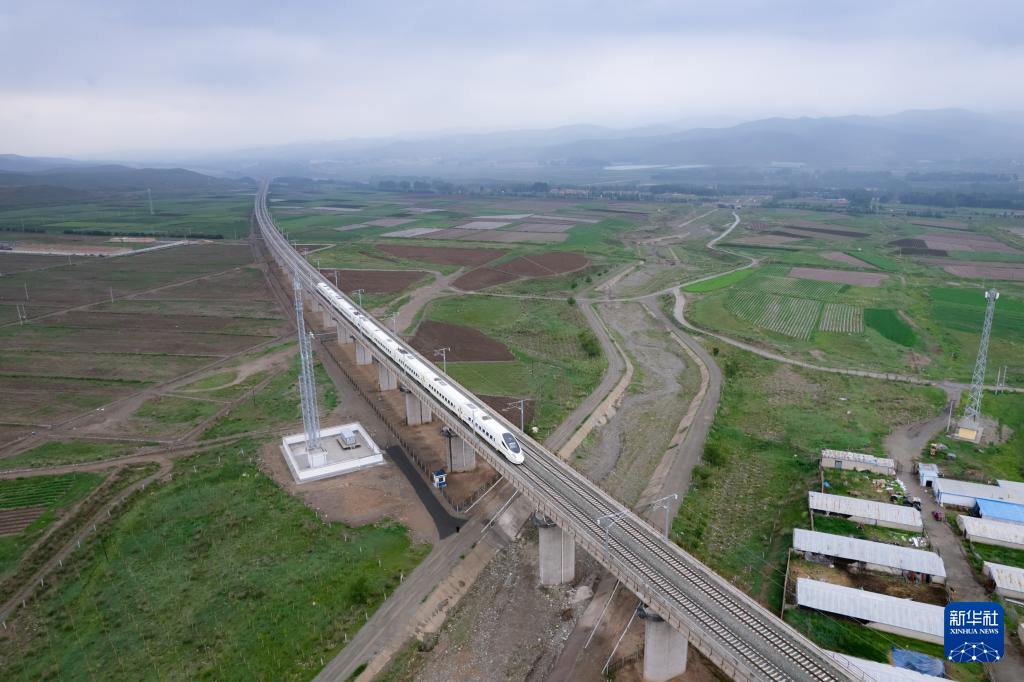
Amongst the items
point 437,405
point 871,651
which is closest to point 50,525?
point 437,405

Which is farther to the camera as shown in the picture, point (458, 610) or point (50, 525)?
point (50, 525)

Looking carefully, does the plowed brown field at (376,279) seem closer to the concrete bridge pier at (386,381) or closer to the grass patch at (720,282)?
the concrete bridge pier at (386,381)

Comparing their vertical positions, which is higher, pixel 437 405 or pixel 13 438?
pixel 437 405

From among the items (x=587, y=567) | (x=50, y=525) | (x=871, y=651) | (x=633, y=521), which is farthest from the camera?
(x=50, y=525)

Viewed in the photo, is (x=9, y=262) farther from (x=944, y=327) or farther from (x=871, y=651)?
(x=944, y=327)

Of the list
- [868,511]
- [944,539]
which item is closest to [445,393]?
[868,511]

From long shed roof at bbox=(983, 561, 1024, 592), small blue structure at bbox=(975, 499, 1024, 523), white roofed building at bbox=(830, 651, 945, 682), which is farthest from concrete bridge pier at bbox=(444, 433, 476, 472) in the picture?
small blue structure at bbox=(975, 499, 1024, 523)

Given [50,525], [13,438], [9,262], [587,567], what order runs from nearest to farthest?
[587,567], [50,525], [13,438], [9,262]
